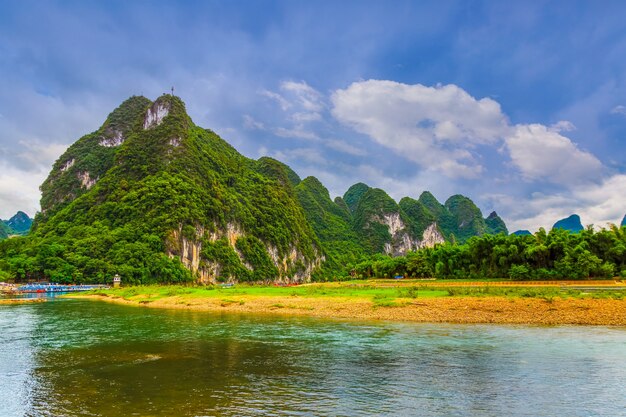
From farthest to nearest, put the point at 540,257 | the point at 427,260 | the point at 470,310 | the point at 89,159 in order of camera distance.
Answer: the point at 89,159 → the point at 427,260 → the point at 540,257 → the point at 470,310

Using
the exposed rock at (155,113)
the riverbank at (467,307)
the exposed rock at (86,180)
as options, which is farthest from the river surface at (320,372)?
the exposed rock at (86,180)

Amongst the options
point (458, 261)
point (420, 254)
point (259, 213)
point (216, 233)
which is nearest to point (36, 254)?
point (216, 233)

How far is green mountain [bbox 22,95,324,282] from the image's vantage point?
360 feet

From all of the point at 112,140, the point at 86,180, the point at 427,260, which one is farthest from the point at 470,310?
the point at 112,140

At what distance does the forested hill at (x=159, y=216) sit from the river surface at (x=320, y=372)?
86934 millimetres

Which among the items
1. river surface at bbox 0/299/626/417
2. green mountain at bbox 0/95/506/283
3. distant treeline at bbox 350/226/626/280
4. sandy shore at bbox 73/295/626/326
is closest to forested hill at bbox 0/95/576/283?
green mountain at bbox 0/95/506/283

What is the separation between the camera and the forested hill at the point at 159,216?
350 ft

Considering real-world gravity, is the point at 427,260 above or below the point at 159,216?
below

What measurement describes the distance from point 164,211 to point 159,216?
2552mm

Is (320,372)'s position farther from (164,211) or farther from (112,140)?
(112,140)

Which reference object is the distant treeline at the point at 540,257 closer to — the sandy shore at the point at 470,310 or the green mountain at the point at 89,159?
the sandy shore at the point at 470,310

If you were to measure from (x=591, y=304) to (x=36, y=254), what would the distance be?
11409 centimetres

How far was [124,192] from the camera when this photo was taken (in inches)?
5217

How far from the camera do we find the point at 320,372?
15758mm
